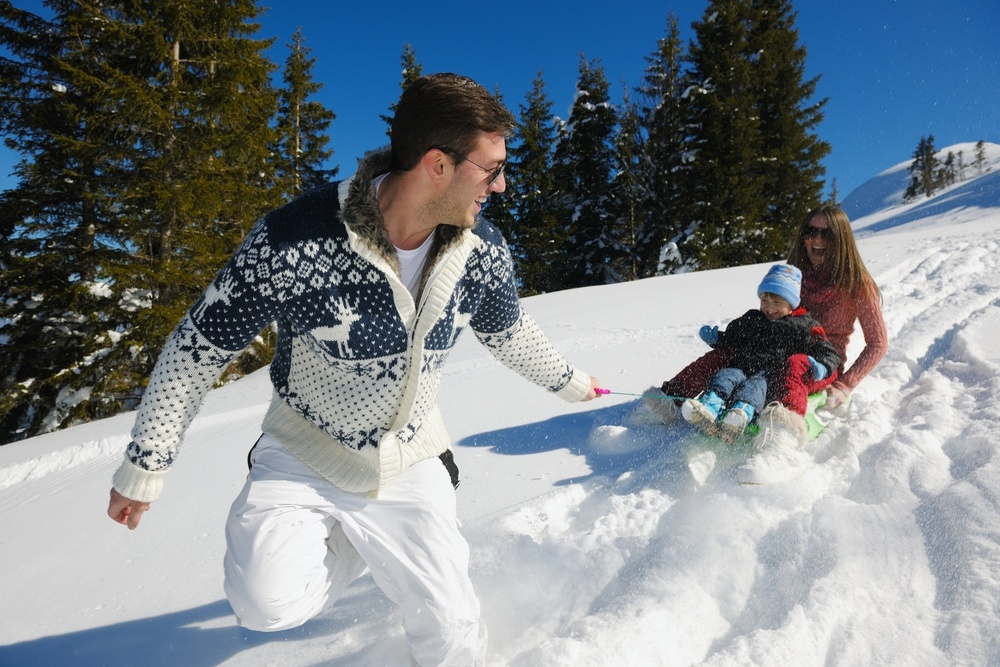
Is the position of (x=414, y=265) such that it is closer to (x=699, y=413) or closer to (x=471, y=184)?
(x=471, y=184)

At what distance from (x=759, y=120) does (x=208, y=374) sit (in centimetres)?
1986

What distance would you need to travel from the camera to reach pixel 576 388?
225cm

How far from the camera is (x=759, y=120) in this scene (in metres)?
18.0

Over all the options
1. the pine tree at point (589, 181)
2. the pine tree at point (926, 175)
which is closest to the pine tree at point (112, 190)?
the pine tree at point (589, 181)

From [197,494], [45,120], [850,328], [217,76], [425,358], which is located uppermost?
[217,76]

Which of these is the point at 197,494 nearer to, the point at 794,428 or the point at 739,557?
the point at 739,557

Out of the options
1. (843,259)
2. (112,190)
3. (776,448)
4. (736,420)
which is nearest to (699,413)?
(736,420)

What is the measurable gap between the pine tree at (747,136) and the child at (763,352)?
1398 cm

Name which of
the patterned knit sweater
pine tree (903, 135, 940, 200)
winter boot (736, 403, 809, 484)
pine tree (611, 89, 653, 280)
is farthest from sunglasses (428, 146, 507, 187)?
pine tree (903, 135, 940, 200)

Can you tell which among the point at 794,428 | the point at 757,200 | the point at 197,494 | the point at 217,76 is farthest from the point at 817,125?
the point at 197,494

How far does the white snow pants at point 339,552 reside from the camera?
149cm

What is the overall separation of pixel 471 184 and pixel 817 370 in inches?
92.5

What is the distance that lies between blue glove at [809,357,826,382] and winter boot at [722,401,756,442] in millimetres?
530

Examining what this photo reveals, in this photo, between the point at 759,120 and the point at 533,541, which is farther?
the point at 759,120
